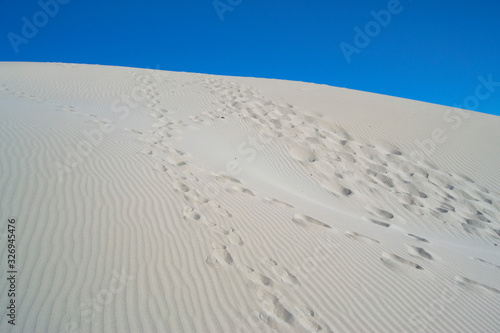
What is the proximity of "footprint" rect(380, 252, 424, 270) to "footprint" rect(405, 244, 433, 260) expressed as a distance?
1.33 feet

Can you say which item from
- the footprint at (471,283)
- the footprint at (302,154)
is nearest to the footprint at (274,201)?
the footprint at (471,283)

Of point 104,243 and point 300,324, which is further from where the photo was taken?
point 104,243

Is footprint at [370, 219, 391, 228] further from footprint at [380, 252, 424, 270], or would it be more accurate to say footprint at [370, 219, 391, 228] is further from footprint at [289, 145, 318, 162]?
footprint at [289, 145, 318, 162]

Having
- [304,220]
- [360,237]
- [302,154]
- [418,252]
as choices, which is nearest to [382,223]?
Answer: [418,252]

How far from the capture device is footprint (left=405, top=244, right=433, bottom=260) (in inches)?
195

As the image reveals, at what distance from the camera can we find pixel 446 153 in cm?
1070

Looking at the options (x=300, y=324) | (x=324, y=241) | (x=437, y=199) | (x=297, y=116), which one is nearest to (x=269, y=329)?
(x=300, y=324)

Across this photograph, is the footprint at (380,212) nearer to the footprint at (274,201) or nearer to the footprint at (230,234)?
the footprint at (274,201)

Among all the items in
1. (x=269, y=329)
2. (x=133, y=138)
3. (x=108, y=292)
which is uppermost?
(x=133, y=138)

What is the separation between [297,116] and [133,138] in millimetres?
6491

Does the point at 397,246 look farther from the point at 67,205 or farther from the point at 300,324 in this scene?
the point at 67,205

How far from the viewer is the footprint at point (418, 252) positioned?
4955 mm

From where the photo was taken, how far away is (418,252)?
5062 mm

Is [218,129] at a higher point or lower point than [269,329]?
higher
